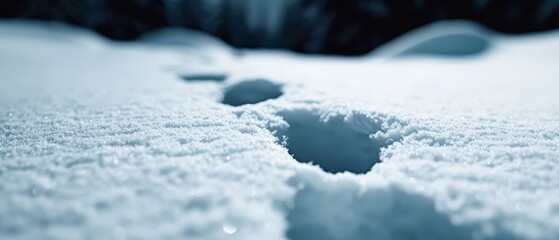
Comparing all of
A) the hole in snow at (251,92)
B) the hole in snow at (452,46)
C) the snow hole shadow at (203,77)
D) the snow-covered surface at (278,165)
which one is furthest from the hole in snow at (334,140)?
the hole in snow at (452,46)

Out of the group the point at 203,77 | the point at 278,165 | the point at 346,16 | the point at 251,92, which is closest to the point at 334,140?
the point at 278,165

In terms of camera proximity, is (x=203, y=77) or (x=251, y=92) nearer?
(x=251, y=92)

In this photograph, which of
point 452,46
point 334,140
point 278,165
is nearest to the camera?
point 278,165

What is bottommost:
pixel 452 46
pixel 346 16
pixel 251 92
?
pixel 251 92

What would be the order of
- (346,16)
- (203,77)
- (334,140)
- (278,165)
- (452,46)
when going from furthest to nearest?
1. (346,16)
2. (452,46)
3. (203,77)
4. (334,140)
5. (278,165)

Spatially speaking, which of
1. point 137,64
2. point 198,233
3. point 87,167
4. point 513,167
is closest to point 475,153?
point 513,167

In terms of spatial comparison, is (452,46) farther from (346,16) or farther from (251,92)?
(346,16)

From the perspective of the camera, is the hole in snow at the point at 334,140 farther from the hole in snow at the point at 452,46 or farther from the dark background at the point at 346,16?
the dark background at the point at 346,16
